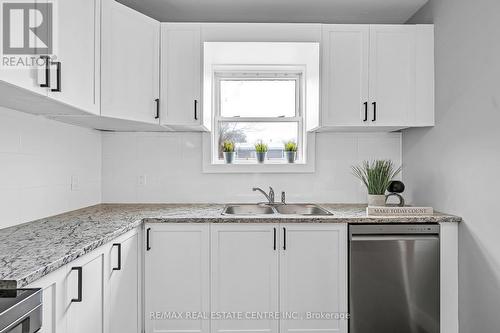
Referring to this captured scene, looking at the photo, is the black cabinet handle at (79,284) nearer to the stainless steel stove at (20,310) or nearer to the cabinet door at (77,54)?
the stainless steel stove at (20,310)

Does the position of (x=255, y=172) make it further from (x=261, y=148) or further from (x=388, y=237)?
(x=388, y=237)

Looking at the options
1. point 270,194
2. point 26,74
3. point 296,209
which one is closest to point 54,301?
point 26,74

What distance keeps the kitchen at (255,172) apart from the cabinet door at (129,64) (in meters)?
0.01

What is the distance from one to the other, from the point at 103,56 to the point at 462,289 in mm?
2707

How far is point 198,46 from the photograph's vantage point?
2.43m

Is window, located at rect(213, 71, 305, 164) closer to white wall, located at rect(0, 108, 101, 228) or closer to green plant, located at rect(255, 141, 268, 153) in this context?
green plant, located at rect(255, 141, 268, 153)

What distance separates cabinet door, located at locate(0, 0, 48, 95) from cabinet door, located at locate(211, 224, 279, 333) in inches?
50.1

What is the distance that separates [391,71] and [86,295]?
2.38m

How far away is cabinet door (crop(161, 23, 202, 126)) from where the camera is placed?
2410 millimetres

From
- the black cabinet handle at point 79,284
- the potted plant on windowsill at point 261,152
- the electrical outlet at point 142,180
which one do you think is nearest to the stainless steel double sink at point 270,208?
the potted plant on windowsill at point 261,152

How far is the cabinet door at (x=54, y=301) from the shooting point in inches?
45.7

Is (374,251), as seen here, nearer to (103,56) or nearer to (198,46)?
(198,46)

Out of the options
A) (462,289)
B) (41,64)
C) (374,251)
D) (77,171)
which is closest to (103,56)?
(41,64)

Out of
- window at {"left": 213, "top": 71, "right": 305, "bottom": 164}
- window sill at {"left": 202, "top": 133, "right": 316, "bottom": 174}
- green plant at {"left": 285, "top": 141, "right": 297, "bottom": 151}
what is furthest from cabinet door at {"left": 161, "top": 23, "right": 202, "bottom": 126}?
green plant at {"left": 285, "top": 141, "right": 297, "bottom": 151}
